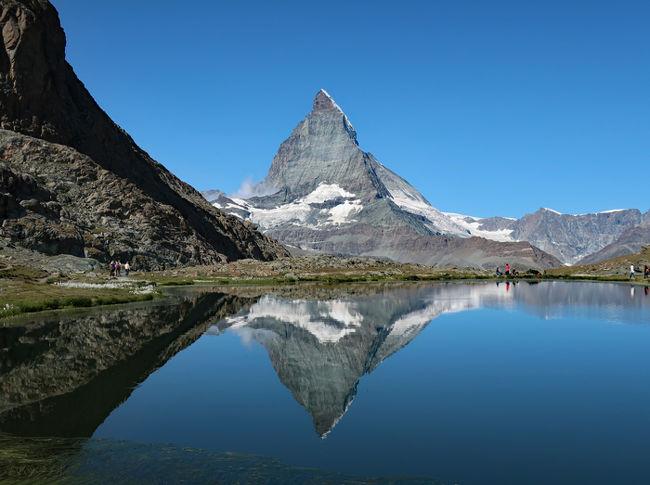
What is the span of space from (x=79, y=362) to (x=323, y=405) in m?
11.2

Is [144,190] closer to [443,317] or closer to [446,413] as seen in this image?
[443,317]

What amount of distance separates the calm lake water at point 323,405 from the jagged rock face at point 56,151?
84.7 meters

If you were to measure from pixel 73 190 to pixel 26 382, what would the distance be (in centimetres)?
11855

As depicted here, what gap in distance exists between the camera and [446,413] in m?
15.0

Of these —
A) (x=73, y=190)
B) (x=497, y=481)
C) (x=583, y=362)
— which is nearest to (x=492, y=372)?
(x=583, y=362)

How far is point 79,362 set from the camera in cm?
2188

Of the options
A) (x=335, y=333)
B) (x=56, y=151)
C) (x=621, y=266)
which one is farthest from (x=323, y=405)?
(x=621, y=266)

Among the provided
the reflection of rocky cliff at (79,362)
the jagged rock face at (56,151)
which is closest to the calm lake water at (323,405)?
the reflection of rocky cliff at (79,362)

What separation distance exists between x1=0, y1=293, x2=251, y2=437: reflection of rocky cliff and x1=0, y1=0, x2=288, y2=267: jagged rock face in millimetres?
73405

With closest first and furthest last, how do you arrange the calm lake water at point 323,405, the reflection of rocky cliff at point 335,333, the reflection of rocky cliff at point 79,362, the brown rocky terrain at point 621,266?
the calm lake water at point 323,405 → the reflection of rocky cliff at point 79,362 → the reflection of rocky cliff at point 335,333 → the brown rocky terrain at point 621,266

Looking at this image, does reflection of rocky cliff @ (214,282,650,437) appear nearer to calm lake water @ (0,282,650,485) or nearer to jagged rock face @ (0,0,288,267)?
calm lake water @ (0,282,650,485)

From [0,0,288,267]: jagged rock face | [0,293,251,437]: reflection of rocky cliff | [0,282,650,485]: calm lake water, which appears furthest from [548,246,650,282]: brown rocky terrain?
[0,293,251,437]: reflection of rocky cliff

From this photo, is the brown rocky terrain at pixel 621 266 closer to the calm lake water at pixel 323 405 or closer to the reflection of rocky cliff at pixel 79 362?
the calm lake water at pixel 323 405

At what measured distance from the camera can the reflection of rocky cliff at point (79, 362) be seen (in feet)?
48.3
